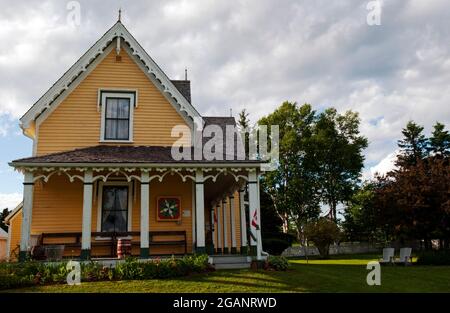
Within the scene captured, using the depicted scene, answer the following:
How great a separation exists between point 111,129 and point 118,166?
3.50 meters

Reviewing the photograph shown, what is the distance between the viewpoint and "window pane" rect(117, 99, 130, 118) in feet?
57.8

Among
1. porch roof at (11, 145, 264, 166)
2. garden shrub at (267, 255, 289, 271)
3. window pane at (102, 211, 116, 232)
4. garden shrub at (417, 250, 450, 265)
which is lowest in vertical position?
garden shrub at (417, 250, 450, 265)

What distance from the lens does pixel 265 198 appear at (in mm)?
47562

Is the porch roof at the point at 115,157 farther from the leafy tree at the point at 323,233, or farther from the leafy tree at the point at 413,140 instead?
the leafy tree at the point at 413,140

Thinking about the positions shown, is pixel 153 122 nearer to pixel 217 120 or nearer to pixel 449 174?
pixel 217 120

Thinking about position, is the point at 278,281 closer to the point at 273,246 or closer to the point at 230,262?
the point at 230,262

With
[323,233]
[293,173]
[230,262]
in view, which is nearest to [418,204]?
[323,233]

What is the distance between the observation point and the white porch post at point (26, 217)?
1349cm

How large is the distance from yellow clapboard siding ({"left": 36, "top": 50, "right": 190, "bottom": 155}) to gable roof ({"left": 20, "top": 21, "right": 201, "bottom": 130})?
0.31 meters

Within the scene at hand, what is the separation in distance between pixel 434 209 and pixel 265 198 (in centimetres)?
2463

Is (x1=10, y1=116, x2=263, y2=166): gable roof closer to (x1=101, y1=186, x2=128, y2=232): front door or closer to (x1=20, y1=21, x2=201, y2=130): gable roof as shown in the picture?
(x1=101, y1=186, x2=128, y2=232): front door

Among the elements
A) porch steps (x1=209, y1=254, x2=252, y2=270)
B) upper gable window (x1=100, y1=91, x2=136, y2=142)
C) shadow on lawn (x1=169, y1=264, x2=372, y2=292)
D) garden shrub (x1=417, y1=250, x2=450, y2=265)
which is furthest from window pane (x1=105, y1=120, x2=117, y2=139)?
garden shrub (x1=417, y1=250, x2=450, y2=265)
